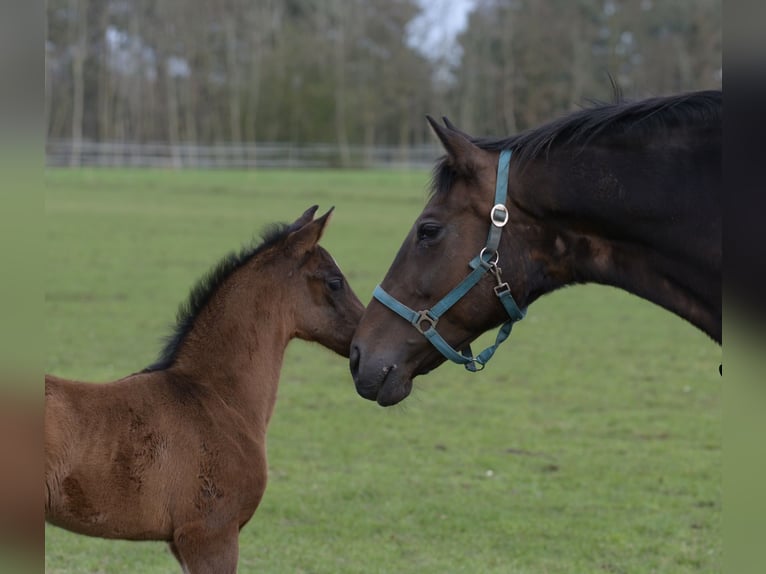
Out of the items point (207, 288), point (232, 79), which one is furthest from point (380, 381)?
point (232, 79)

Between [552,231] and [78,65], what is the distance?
47319 millimetres

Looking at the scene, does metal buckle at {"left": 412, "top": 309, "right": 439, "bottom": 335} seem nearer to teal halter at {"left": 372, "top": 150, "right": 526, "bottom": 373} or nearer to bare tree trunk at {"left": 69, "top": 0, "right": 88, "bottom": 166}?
teal halter at {"left": 372, "top": 150, "right": 526, "bottom": 373}

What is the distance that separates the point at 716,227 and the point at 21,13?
2.09m

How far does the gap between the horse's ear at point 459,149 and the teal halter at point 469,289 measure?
0.08 meters

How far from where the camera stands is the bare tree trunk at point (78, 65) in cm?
4624

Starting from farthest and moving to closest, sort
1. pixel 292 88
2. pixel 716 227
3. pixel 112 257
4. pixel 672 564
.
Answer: pixel 292 88, pixel 112 257, pixel 672 564, pixel 716 227

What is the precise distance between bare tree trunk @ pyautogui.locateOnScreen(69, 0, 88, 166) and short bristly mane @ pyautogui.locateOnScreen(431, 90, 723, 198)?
4573cm

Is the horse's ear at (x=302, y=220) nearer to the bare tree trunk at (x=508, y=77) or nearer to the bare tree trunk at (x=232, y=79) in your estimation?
the bare tree trunk at (x=508, y=77)

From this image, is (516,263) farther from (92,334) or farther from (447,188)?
(92,334)

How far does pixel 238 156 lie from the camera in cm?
4947

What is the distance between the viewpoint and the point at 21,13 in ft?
3.10

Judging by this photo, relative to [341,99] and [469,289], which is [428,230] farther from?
[341,99]

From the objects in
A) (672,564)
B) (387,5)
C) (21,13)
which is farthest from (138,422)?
(387,5)

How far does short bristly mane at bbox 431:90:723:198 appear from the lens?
2623mm
